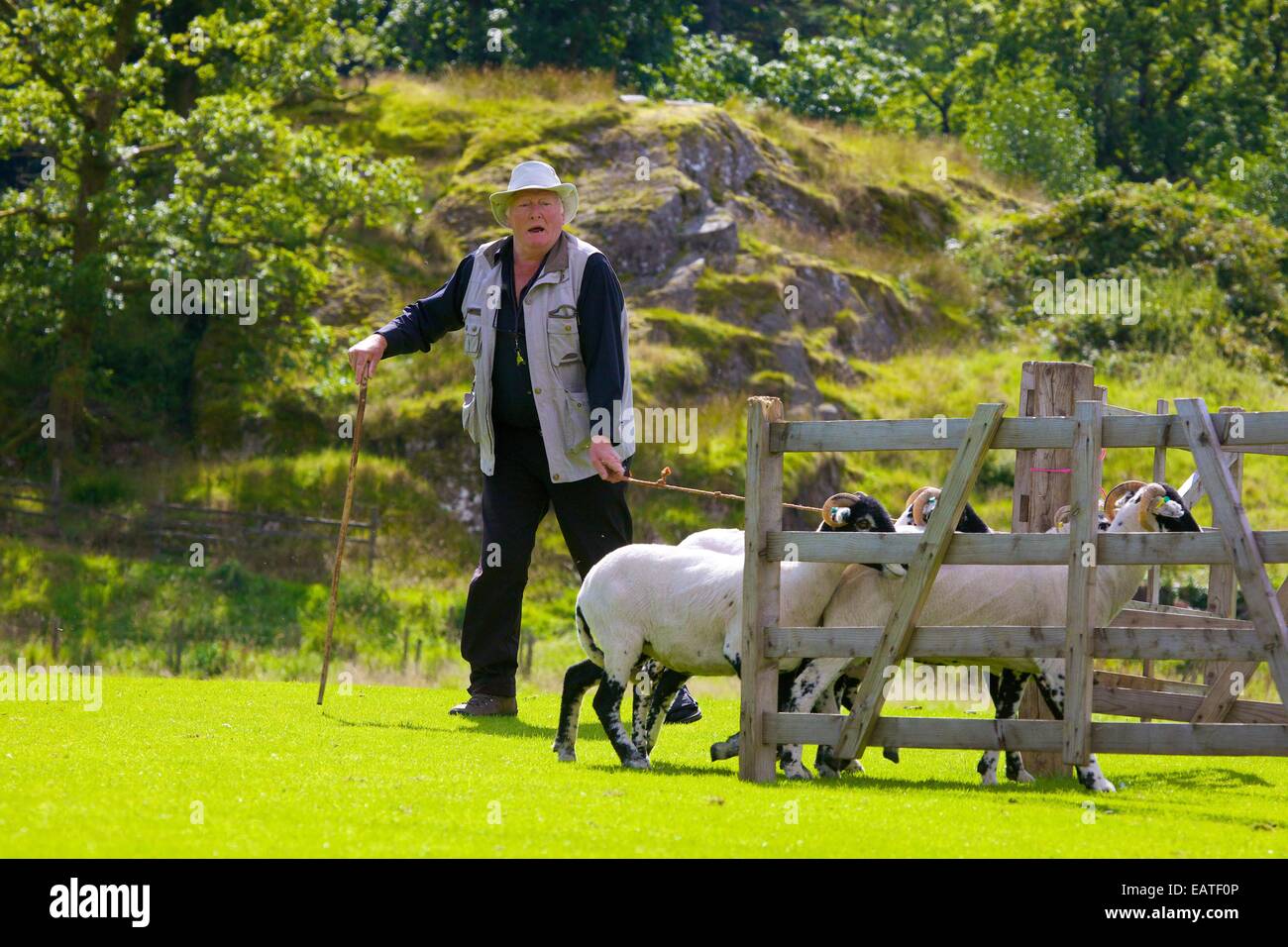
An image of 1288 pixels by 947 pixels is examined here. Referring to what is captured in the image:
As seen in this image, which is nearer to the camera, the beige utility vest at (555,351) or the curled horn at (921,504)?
the curled horn at (921,504)

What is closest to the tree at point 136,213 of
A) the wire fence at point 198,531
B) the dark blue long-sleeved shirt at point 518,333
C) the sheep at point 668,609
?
the wire fence at point 198,531

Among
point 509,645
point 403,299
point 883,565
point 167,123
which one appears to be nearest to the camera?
point 883,565

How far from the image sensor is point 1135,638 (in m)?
7.52

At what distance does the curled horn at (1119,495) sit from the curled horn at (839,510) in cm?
145

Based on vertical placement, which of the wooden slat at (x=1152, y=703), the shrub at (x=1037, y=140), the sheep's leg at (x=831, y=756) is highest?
the shrub at (x=1037, y=140)

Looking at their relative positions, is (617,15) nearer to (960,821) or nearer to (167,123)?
(167,123)

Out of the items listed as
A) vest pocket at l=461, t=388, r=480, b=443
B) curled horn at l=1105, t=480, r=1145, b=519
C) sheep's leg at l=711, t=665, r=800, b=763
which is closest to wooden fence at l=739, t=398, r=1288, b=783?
sheep's leg at l=711, t=665, r=800, b=763

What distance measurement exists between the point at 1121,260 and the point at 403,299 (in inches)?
589

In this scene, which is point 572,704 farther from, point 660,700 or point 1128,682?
point 1128,682

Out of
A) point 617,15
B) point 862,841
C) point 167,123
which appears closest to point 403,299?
point 167,123

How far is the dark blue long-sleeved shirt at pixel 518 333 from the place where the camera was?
9.94m

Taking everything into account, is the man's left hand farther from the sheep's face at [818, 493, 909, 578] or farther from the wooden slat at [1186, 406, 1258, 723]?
the wooden slat at [1186, 406, 1258, 723]

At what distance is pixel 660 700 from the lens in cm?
902

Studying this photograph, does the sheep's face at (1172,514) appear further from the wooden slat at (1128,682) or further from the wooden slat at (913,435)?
the wooden slat at (1128,682)
